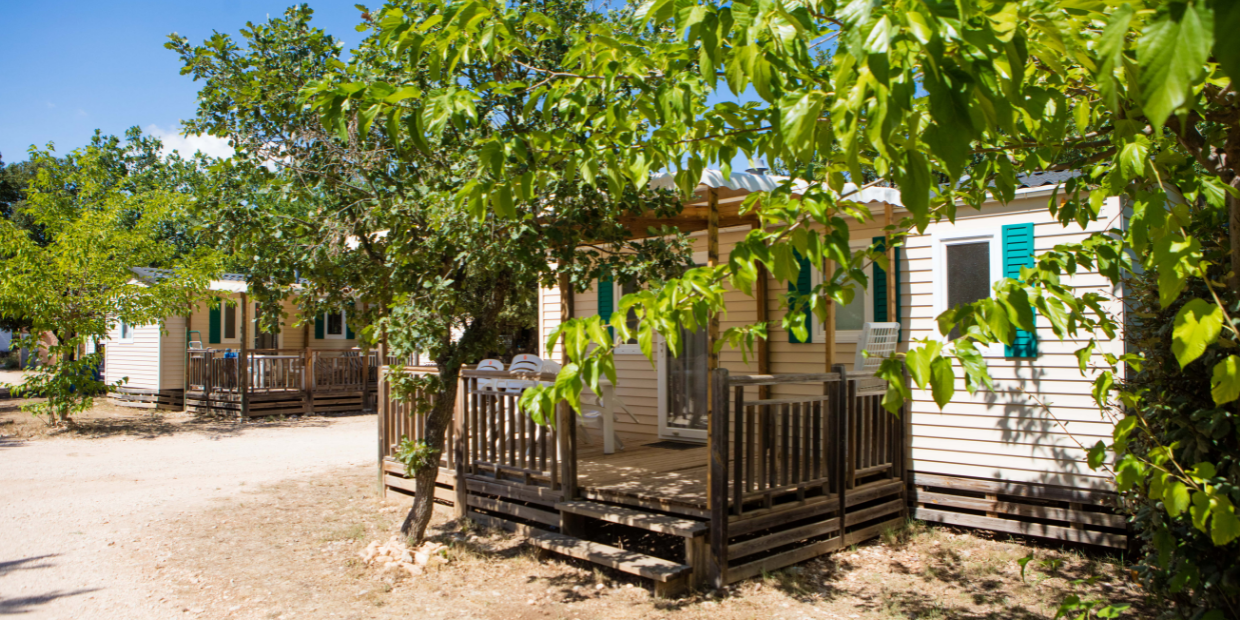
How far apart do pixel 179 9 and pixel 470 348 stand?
670 centimetres

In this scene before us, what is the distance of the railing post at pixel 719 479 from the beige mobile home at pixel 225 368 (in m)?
11.1

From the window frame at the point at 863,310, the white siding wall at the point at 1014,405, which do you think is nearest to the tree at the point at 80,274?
the window frame at the point at 863,310

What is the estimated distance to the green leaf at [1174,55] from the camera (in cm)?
105

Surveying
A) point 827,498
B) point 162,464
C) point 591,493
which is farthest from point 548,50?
point 162,464

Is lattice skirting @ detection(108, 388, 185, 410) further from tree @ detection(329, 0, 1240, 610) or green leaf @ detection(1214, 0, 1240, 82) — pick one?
green leaf @ detection(1214, 0, 1240, 82)

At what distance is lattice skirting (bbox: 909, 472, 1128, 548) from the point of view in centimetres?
587

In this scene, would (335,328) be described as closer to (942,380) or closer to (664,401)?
(664,401)

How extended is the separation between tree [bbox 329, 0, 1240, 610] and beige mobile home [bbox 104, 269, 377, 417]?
1271 cm

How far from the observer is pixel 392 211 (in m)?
5.04

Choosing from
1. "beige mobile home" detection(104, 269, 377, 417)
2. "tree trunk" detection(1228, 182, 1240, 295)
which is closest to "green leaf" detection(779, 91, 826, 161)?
"tree trunk" detection(1228, 182, 1240, 295)

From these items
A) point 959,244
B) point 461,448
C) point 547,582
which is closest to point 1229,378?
point 547,582

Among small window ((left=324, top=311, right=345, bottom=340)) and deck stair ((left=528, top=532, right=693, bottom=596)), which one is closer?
deck stair ((left=528, top=532, right=693, bottom=596))

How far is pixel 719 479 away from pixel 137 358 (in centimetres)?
1737

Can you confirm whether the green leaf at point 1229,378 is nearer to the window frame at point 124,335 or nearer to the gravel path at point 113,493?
the gravel path at point 113,493
